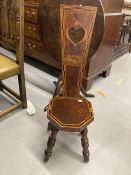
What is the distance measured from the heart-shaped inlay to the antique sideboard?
0.24m

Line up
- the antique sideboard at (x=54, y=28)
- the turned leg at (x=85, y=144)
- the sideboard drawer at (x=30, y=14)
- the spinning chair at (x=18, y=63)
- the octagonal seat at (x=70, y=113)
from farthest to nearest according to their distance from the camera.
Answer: the sideboard drawer at (x=30, y=14) < the antique sideboard at (x=54, y=28) < the spinning chair at (x=18, y=63) < the turned leg at (x=85, y=144) < the octagonal seat at (x=70, y=113)

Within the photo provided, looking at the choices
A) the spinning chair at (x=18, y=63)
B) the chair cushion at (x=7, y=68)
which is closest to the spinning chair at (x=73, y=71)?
the spinning chair at (x=18, y=63)

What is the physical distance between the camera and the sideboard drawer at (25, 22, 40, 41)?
2842 mm

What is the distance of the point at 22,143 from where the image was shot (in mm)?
1709

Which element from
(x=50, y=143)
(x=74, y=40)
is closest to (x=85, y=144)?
(x=50, y=143)

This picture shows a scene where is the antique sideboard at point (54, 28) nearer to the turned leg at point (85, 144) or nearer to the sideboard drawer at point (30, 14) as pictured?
the sideboard drawer at point (30, 14)

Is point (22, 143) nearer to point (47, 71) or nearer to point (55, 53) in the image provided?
point (55, 53)

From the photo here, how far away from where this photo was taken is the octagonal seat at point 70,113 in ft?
4.59

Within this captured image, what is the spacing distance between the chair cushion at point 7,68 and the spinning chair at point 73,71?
48 centimetres

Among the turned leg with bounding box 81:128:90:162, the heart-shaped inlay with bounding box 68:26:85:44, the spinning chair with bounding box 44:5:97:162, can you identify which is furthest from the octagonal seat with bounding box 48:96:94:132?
the heart-shaped inlay with bounding box 68:26:85:44

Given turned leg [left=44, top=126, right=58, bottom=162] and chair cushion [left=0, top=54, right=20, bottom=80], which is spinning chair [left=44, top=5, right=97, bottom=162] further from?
chair cushion [left=0, top=54, right=20, bottom=80]

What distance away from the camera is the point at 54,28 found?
198 cm

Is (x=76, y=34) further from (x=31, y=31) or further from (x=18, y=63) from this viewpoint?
(x=31, y=31)

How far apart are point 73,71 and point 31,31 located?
151cm
